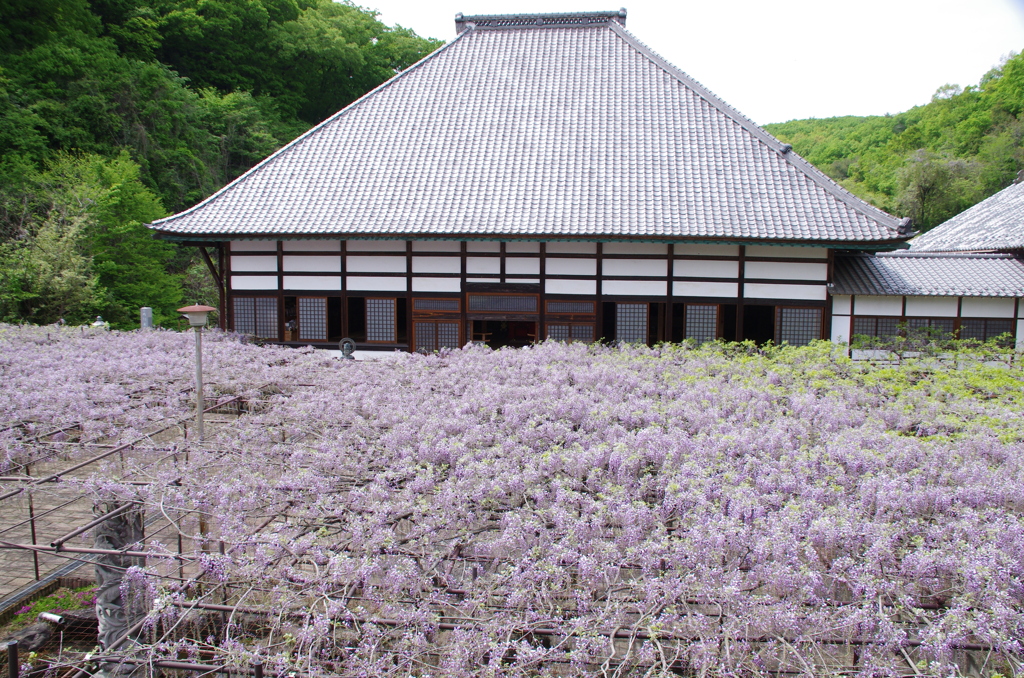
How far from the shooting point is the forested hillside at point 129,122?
17.9 meters

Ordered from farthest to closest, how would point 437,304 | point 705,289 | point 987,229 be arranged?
point 987,229 < point 437,304 < point 705,289

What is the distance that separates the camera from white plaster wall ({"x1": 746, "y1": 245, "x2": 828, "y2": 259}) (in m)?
12.5

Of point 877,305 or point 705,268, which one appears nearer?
point 705,268

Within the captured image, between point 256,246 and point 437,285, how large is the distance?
4116 mm

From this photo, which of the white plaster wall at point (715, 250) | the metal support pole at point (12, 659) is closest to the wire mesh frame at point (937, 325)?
the white plaster wall at point (715, 250)

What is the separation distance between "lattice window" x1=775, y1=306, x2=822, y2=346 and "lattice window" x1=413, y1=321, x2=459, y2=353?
263 inches

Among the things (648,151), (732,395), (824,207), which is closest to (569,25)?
(648,151)

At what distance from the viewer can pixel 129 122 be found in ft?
75.4

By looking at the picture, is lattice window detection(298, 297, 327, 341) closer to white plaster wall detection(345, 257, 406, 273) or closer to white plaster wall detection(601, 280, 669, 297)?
white plaster wall detection(345, 257, 406, 273)

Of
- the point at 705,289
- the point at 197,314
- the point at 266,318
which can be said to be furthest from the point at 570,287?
the point at 197,314

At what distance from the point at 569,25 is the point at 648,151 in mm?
5858

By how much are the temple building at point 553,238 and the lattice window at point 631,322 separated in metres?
0.03

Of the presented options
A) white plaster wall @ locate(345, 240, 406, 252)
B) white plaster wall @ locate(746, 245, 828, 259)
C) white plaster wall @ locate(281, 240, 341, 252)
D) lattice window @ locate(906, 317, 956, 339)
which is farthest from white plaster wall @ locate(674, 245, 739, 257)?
white plaster wall @ locate(281, 240, 341, 252)

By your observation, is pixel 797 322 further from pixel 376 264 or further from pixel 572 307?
pixel 376 264
